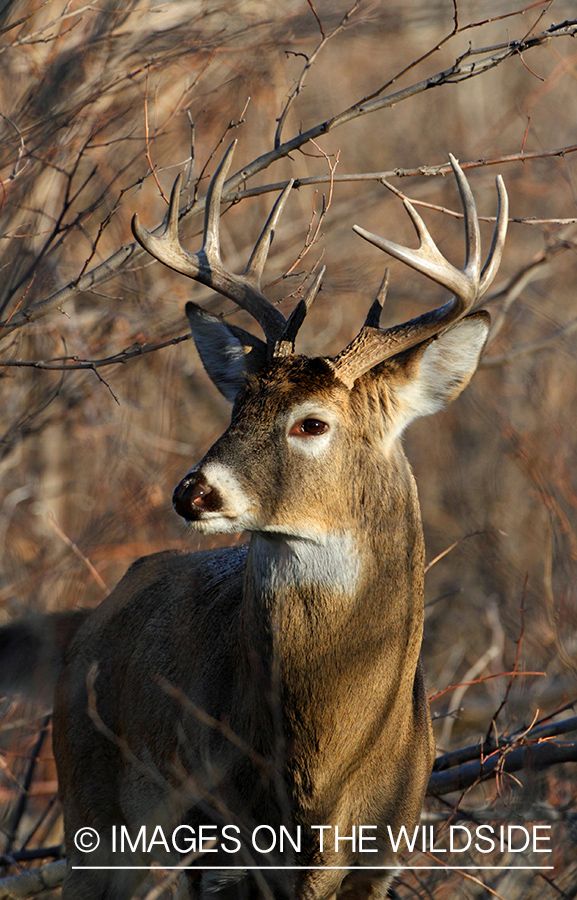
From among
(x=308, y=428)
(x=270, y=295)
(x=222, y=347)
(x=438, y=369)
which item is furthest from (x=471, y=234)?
(x=270, y=295)

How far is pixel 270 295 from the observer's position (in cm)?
830

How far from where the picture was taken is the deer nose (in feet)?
11.4

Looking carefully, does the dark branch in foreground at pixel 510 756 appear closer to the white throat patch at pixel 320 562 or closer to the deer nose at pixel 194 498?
the white throat patch at pixel 320 562

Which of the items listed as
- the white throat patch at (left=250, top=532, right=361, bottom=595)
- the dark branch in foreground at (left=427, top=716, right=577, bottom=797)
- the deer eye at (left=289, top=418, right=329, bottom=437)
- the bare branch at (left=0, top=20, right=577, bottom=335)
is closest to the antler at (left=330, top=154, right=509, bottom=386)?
the deer eye at (left=289, top=418, right=329, bottom=437)

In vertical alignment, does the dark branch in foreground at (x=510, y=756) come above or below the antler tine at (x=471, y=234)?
below

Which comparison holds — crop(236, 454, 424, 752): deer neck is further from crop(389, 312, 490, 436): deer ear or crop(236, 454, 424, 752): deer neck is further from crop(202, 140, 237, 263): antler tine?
crop(202, 140, 237, 263): antler tine

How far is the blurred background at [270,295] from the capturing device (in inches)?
208

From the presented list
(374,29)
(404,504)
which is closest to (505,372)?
(374,29)

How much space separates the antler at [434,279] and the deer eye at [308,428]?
23 cm

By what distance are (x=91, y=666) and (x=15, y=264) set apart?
2.22 m

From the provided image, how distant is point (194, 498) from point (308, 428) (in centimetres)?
56

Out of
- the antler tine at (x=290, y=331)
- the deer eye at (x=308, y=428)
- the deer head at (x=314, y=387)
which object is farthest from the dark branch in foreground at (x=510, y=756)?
the antler tine at (x=290, y=331)

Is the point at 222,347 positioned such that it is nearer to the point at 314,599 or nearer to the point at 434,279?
the point at 434,279

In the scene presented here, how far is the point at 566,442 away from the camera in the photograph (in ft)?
29.9
